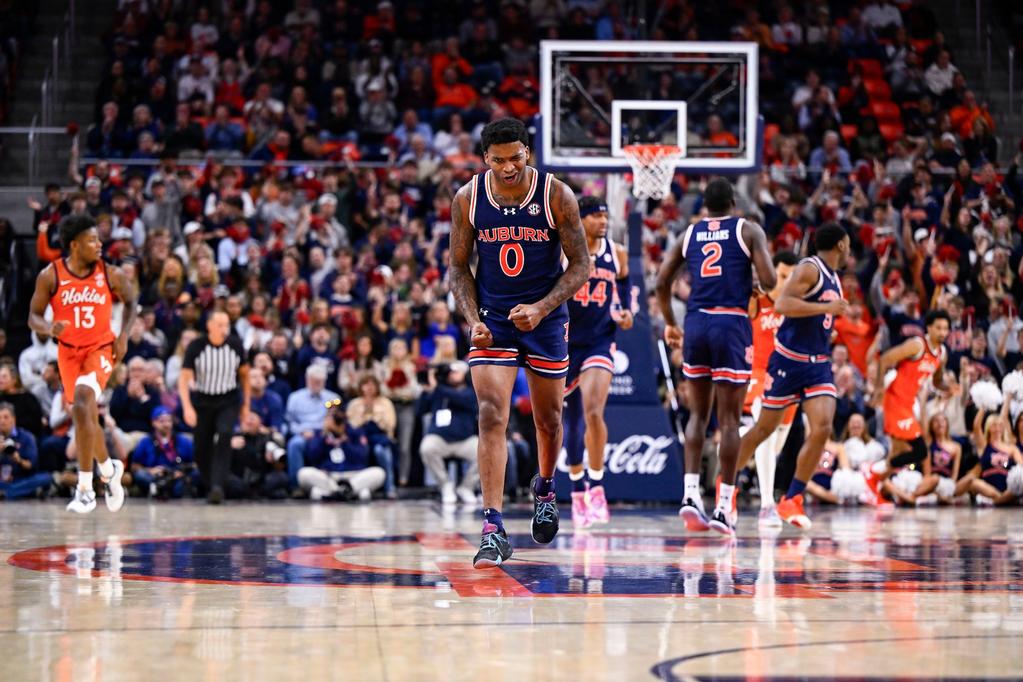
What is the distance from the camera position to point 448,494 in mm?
14195

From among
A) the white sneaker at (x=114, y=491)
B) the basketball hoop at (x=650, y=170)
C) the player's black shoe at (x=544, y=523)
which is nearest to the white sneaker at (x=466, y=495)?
the basketball hoop at (x=650, y=170)

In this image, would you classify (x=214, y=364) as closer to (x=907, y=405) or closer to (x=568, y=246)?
(x=907, y=405)

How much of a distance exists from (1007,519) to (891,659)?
8085mm

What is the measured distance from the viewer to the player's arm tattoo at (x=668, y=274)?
998cm

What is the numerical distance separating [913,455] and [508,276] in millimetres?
8522

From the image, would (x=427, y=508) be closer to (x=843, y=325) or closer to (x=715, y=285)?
(x=715, y=285)

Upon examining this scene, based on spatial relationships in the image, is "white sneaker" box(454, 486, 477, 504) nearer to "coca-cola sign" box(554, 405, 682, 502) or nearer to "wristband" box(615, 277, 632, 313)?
"coca-cola sign" box(554, 405, 682, 502)

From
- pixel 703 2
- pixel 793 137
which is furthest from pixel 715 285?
pixel 703 2

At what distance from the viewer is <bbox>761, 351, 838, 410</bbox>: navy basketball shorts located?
1024 cm

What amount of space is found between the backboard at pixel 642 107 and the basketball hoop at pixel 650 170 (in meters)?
0.12

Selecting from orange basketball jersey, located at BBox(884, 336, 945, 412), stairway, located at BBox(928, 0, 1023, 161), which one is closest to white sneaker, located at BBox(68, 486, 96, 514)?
orange basketball jersey, located at BBox(884, 336, 945, 412)

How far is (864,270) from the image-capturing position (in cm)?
1766

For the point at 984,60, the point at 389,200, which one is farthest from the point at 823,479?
the point at 984,60

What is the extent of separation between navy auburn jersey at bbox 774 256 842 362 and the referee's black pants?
5.82 meters
